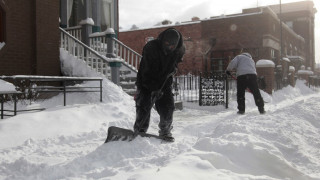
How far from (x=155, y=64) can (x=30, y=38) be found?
5439mm

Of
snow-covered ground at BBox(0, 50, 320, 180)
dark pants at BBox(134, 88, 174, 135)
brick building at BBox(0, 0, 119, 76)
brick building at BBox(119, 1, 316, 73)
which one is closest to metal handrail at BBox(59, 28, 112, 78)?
brick building at BBox(0, 0, 119, 76)

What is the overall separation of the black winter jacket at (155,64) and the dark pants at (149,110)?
182 mm

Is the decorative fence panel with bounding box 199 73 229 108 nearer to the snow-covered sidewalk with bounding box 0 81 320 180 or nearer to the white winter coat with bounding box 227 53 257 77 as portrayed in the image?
the white winter coat with bounding box 227 53 257 77

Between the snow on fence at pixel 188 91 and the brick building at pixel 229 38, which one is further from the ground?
the brick building at pixel 229 38

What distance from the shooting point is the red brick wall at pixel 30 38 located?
25.7 ft

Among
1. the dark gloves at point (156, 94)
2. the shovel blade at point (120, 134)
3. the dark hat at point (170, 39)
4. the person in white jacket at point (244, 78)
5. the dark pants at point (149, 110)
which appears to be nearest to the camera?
the shovel blade at point (120, 134)

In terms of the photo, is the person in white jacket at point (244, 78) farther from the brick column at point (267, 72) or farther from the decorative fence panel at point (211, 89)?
the brick column at point (267, 72)

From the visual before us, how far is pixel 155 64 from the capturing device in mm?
4398

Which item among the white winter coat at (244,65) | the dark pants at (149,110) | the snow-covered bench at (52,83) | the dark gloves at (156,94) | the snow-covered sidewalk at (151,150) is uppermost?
the white winter coat at (244,65)

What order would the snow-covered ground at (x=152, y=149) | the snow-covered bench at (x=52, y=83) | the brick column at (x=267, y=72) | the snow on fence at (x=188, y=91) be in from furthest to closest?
the brick column at (x=267, y=72) → the snow on fence at (x=188, y=91) → the snow-covered bench at (x=52, y=83) → the snow-covered ground at (x=152, y=149)

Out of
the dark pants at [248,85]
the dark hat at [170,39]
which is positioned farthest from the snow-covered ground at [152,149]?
the dark hat at [170,39]

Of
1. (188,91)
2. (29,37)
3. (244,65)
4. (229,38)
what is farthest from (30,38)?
(229,38)

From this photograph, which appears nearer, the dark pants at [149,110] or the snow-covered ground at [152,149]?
the snow-covered ground at [152,149]

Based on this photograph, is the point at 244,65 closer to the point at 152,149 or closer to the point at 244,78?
the point at 244,78
